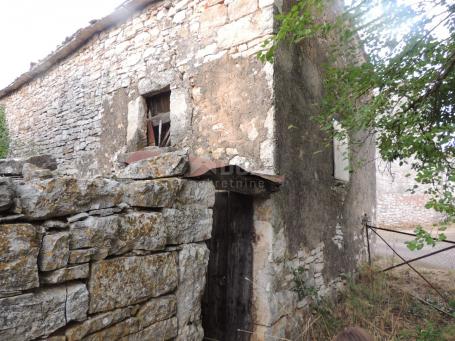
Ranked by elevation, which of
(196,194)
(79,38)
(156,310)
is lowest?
(156,310)

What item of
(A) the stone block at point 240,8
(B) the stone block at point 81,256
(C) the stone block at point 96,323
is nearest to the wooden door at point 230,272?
(C) the stone block at point 96,323

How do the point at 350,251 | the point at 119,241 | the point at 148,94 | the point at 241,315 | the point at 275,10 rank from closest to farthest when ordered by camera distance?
1. the point at 119,241
2. the point at 241,315
3. the point at 275,10
4. the point at 148,94
5. the point at 350,251

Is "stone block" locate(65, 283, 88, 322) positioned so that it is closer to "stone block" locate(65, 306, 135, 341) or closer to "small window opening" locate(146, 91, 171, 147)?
"stone block" locate(65, 306, 135, 341)

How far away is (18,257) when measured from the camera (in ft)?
4.68

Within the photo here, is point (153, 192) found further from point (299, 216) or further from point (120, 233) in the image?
point (299, 216)

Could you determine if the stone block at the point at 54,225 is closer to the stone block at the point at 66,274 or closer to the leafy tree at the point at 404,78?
the stone block at the point at 66,274

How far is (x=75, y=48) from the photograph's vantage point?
547 centimetres

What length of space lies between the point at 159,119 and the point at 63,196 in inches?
113

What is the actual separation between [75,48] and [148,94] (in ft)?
7.20

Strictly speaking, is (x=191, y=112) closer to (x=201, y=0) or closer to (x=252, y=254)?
(x=201, y=0)

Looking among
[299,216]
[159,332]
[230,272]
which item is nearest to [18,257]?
[159,332]

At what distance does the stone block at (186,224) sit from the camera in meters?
2.14

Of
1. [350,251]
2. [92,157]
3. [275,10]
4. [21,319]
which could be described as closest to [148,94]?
[92,157]

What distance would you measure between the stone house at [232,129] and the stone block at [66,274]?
121cm
